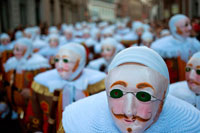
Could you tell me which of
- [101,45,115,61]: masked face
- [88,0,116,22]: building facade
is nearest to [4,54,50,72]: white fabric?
[101,45,115,61]: masked face

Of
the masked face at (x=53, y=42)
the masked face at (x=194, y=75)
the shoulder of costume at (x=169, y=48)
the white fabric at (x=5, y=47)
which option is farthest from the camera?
the white fabric at (x=5, y=47)

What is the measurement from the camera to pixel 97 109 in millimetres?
2314

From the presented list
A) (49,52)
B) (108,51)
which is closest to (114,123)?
(108,51)

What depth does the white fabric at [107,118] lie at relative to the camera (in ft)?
6.77

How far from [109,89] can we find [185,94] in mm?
1250

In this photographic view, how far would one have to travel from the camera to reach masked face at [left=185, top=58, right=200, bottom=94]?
2871 millimetres

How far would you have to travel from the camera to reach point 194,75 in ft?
9.47

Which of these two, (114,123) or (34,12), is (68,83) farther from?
(34,12)

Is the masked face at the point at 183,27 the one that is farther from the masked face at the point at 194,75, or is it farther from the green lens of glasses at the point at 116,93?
the green lens of glasses at the point at 116,93

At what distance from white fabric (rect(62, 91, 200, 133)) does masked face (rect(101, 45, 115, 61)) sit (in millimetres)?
3692

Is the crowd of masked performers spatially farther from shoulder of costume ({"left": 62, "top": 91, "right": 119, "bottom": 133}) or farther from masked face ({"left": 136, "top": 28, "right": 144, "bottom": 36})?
masked face ({"left": 136, "top": 28, "right": 144, "bottom": 36})

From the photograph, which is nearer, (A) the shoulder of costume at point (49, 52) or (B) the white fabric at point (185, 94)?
(B) the white fabric at point (185, 94)

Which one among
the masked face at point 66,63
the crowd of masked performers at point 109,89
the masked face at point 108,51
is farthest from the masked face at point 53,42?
the masked face at point 66,63

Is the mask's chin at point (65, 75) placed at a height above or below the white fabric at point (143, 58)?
below
